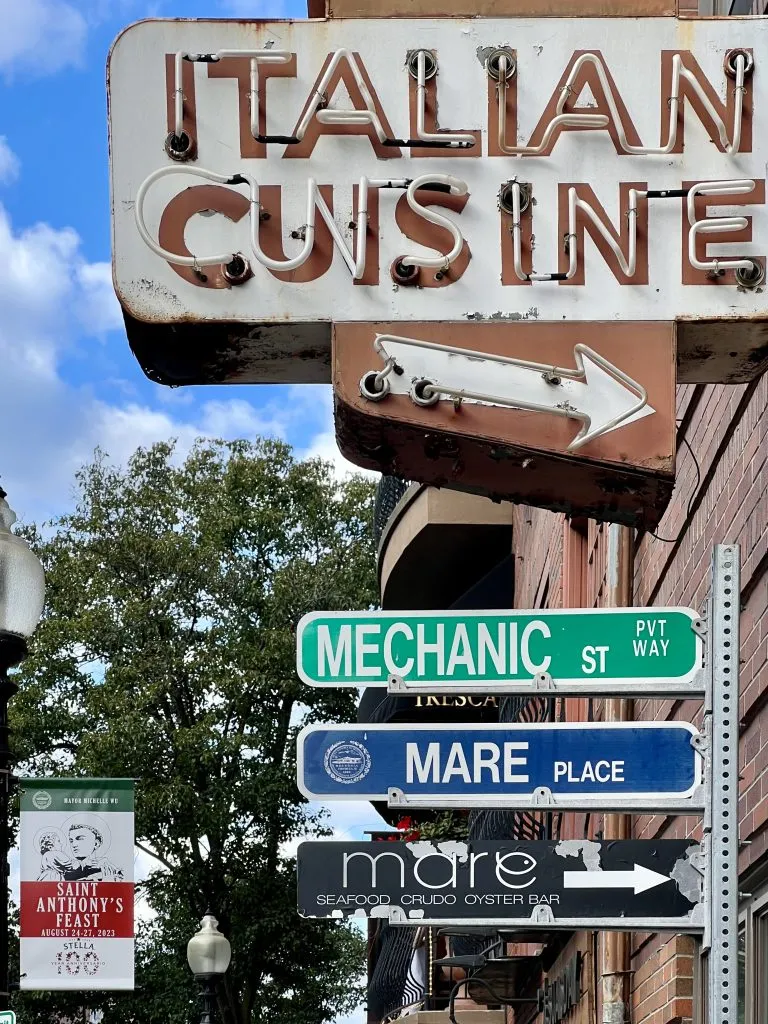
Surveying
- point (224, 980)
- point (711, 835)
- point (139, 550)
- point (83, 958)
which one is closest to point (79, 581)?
point (139, 550)

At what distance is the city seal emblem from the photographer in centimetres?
471

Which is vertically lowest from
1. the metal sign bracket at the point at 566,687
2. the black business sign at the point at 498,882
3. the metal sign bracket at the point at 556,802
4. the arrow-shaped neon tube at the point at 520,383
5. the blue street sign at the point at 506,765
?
the black business sign at the point at 498,882

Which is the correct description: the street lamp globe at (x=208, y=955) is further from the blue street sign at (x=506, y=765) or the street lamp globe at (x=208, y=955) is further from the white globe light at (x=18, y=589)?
the blue street sign at (x=506, y=765)

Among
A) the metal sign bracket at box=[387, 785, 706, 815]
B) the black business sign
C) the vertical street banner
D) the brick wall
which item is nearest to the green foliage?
the vertical street banner

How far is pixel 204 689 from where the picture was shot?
31.3 meters

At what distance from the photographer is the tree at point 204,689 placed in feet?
98.0

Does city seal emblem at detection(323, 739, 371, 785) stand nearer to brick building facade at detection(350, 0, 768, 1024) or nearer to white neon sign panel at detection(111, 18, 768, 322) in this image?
brick building facade at detection(350, 0, 768, 1024)

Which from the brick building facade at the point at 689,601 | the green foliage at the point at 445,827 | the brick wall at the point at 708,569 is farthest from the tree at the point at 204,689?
the brick wall at the point at 708,569

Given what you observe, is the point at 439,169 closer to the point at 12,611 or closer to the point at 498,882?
the point at 498,882

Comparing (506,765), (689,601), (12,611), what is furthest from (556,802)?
(12,611)

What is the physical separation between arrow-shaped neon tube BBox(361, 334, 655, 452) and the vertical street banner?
542cm

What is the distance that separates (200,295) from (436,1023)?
48.5 feet

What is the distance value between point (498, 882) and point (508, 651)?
24.0 inches

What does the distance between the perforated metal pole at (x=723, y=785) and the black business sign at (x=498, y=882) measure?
1.08 feet
